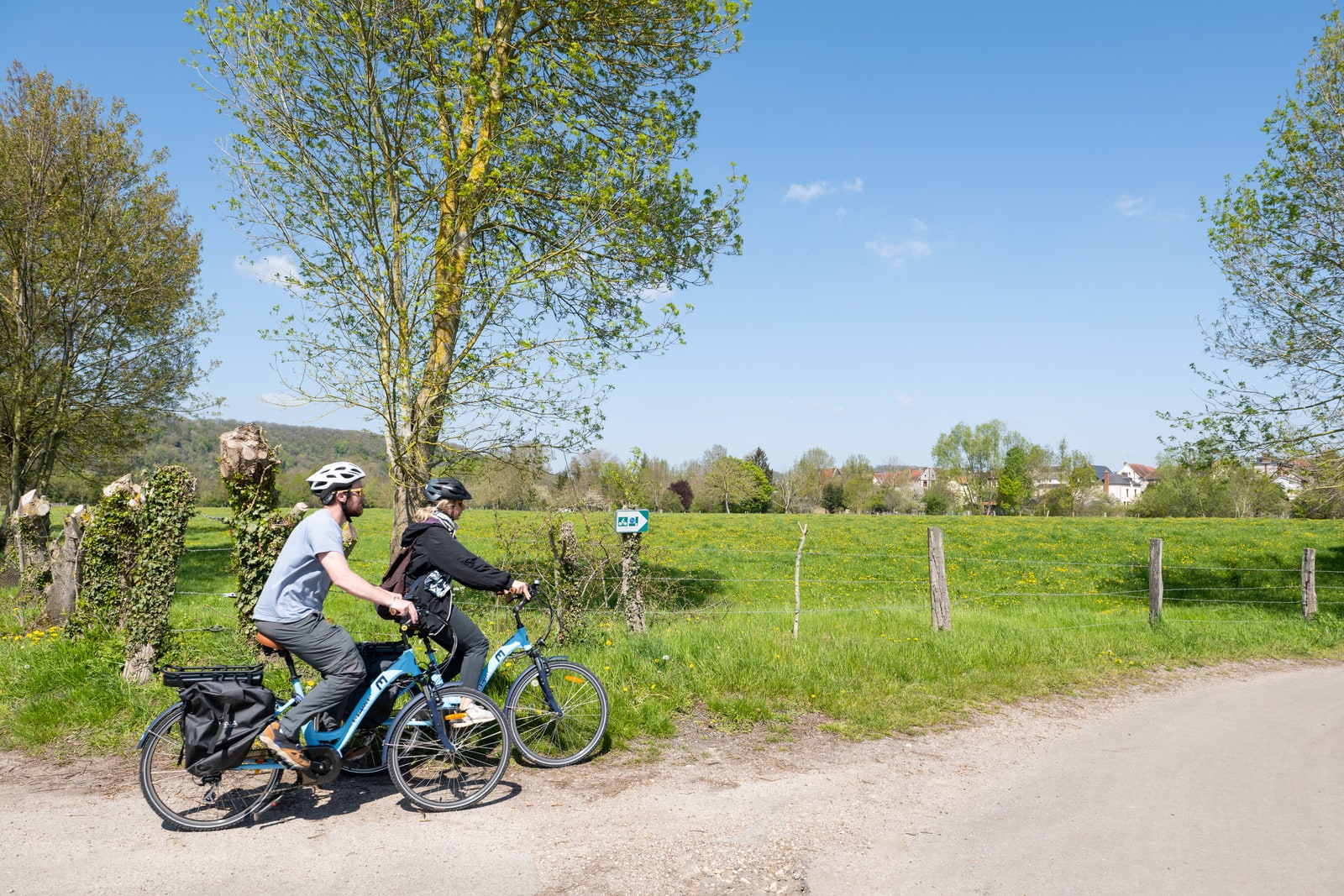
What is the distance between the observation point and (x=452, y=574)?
534 centimetres

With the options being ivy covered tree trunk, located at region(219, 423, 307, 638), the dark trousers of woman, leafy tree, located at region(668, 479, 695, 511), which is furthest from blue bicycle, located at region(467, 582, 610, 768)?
leafy tree, located at region(668, 479, 695, 511)

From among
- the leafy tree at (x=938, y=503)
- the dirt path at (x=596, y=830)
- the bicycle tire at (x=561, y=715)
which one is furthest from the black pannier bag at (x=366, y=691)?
the leafy tree at (x=938, y=503)

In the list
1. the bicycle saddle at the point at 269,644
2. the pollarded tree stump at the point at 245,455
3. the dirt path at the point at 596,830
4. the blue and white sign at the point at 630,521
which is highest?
the pollarded tree stump at the point at 245,455

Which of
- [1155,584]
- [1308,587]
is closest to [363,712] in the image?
[1155,584]

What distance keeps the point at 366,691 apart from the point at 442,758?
679 mm

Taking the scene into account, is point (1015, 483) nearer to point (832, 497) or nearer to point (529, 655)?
point (832, 497)

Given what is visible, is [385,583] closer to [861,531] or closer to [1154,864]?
[1154,864]

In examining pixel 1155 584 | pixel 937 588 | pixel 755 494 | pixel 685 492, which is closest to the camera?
pixel 937 588

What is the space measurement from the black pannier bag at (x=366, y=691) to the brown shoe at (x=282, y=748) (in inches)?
8.1

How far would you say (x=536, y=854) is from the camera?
14.2ft

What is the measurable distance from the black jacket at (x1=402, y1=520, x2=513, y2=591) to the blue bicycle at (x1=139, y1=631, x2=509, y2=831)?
539 mm

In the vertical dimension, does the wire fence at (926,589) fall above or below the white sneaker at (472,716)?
below

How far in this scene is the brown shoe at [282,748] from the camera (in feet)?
15.3

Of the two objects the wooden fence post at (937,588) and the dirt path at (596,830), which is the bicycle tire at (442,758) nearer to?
the dirt path at (596,830)
